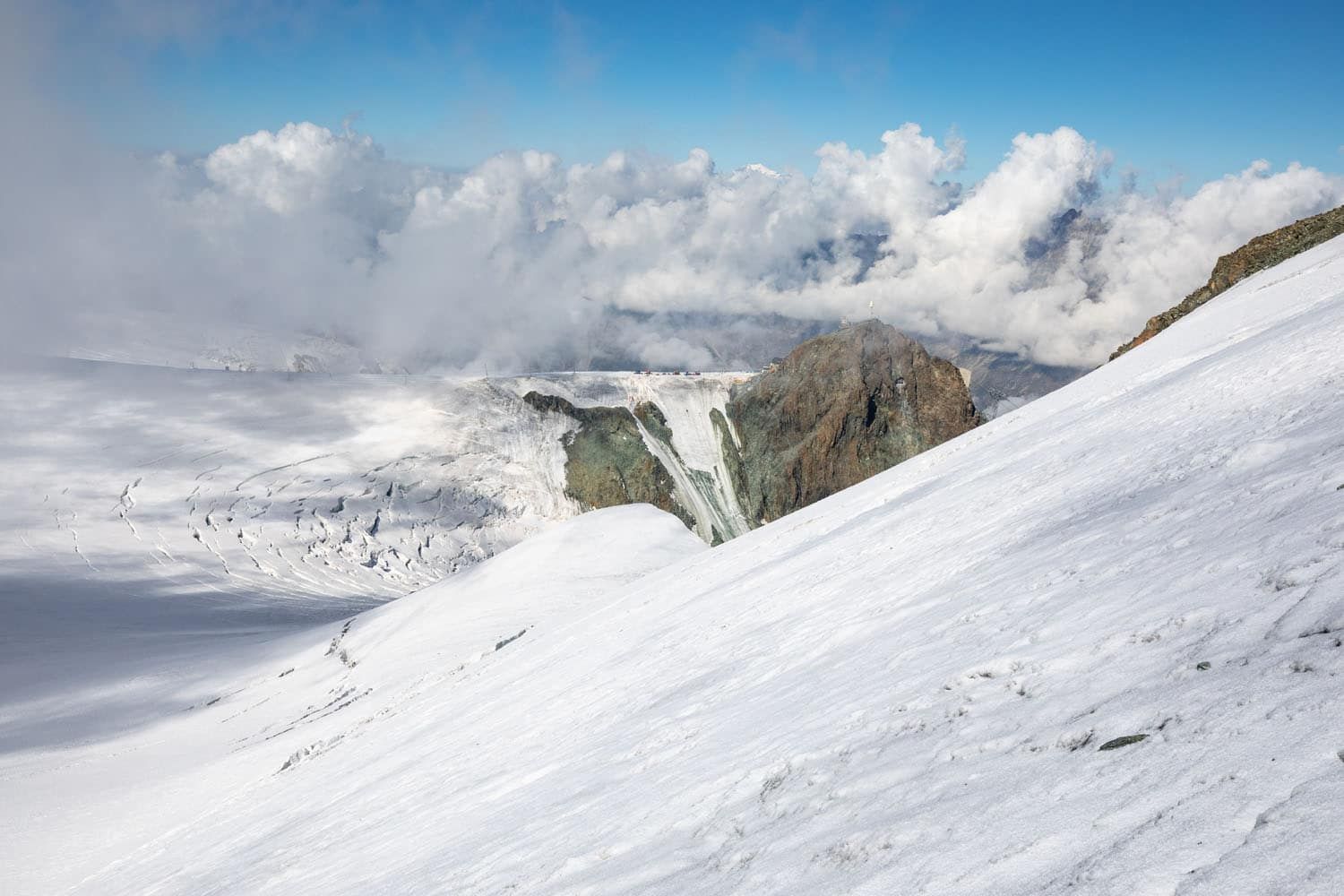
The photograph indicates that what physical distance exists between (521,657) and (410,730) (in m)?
3.58

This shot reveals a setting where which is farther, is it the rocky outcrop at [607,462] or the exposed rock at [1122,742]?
the rocky outcrop at [607,462]

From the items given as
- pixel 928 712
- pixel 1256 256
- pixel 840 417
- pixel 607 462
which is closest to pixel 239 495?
pixel 607 462

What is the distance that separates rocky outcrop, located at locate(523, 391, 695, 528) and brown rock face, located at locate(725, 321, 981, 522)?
689 inches

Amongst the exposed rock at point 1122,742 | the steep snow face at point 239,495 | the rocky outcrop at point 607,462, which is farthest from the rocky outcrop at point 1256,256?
the rocky outcrop at point 607,462

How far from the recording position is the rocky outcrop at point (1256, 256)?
47.5 meters

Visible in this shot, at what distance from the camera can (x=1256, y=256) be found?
52562 millimetres

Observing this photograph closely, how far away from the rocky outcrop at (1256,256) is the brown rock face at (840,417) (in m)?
86.6

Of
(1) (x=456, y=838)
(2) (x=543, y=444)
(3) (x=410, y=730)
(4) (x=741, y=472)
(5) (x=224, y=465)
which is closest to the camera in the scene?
(1) (x=456, y=838)

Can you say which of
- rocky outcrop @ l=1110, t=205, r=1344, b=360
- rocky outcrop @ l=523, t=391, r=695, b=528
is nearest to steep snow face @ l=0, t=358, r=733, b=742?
rocky outcrop @ l=523, t=391, r=695, b=528

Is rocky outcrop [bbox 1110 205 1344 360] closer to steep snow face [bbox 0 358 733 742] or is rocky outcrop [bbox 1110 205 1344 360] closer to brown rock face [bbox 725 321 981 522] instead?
steep snow face [bbox 0 358 733 742]

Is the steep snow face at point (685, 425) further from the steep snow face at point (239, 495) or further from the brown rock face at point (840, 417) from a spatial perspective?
the brown rock face at point (840, 417)

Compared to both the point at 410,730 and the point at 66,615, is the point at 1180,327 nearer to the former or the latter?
the point at 410,730

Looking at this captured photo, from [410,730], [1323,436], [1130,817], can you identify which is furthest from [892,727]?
[410,730]

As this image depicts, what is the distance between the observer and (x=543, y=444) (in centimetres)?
12681
